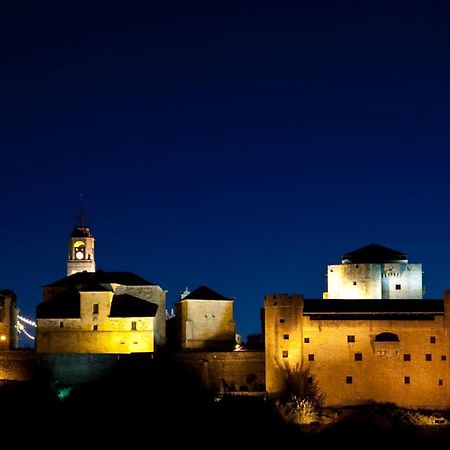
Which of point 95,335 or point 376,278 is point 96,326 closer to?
point 95,335

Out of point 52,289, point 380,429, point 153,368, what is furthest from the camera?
point 52,289

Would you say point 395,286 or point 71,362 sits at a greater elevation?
point 395,286

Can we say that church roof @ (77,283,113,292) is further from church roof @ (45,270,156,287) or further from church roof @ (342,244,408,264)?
church roof @ (342,244,408,264)

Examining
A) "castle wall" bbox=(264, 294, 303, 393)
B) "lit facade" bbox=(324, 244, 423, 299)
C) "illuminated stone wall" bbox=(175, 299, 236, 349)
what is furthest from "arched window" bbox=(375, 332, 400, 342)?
"illuminated stone wall" bbox=(175, 299, 236, 349)

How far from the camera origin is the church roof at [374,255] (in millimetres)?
76438

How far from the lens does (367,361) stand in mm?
62844

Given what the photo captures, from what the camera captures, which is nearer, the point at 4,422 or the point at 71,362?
the point at 4,422

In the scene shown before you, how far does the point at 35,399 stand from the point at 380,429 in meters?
19.2

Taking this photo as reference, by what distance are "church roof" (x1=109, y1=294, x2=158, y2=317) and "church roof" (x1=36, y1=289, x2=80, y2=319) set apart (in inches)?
91.2

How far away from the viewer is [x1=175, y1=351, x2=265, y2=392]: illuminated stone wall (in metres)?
65.4

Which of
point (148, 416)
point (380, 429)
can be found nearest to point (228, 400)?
point (148, 416)

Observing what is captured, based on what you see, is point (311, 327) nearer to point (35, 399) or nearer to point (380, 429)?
point (380, 429)

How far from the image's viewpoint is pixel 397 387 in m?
62.9

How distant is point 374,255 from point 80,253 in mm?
23559
